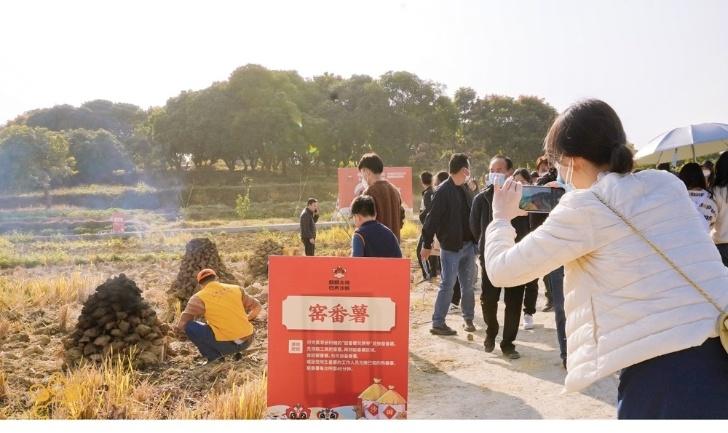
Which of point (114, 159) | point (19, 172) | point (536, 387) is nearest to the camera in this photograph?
point (536, 387)

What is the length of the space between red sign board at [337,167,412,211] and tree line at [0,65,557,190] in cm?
2208

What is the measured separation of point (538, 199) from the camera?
7.06 ft

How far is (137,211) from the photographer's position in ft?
102

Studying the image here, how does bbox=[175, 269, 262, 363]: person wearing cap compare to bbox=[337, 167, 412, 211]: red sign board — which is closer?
bbox=[175, 269, 262, 363]: person wearing cap

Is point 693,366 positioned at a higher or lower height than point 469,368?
higher

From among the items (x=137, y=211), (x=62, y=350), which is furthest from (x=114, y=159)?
(x=62, y=350)

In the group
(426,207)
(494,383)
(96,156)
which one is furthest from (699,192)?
(96,156)

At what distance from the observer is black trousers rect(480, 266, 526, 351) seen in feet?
16.3

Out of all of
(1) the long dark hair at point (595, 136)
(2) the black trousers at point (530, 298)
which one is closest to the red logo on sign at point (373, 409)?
(1) the long dark hair at point (595, 136)

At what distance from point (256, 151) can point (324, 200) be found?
702cm

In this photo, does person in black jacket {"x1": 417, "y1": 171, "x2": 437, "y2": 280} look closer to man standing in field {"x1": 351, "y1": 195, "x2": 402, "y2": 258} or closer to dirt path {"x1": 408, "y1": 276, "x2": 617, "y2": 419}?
dirt path {"x1": 408, "y1": 276, "x2": 617, "y2": 419}

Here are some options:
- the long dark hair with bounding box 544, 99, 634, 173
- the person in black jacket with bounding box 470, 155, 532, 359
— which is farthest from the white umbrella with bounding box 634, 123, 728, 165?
the long dark hair with bounding box 544, 99, 634, 173

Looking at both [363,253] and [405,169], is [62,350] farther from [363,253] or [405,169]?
[405,169]

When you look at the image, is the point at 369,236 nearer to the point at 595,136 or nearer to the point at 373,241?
the point at 373,241
